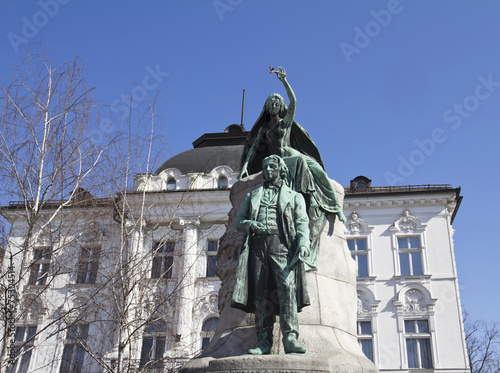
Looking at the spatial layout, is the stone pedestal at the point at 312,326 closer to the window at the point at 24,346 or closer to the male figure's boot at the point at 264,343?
the male figure's boot at the point at 264,343

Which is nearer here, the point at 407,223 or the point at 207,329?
the point at 207,329

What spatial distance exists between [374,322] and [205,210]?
10.3m

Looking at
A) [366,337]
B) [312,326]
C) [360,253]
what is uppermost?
[360,253]

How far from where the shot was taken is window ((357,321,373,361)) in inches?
1061

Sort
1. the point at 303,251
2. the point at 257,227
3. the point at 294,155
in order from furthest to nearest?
the point at 294,155
the point at 257,227
the point at 303,251

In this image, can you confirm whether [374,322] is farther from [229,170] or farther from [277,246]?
[277,246]

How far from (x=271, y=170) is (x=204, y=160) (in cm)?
2719

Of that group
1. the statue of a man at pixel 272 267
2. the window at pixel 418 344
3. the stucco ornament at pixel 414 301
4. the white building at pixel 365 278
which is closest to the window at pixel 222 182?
the white building at pixel 365 278

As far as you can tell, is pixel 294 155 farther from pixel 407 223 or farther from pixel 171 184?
pixel 171 184

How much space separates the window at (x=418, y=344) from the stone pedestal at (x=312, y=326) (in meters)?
20.5

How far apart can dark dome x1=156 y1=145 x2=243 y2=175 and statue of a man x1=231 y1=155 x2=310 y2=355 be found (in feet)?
85.0

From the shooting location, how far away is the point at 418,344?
2659cm

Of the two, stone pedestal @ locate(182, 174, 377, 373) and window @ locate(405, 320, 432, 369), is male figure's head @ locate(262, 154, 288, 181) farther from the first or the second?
window @ locate(405, 320, 432, 369)


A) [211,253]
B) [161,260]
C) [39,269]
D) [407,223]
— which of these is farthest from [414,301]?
[39,269]
